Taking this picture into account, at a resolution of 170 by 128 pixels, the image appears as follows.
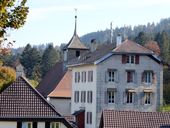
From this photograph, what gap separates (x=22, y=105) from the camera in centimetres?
3675

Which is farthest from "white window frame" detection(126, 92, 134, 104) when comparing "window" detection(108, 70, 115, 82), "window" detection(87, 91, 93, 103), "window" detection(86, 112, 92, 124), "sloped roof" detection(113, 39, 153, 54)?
"sloped roof" detection(113, 39, 153, 54)

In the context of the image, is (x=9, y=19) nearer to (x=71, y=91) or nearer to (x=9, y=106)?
(x=9, y=106)

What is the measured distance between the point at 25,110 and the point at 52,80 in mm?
43542

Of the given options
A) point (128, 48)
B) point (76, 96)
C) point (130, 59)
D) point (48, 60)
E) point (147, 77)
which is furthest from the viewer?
point (48, 60)

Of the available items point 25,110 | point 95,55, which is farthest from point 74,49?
point 25,110

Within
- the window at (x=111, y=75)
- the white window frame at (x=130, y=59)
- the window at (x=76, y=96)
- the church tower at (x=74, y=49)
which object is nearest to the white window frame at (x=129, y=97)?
the window at (x=111, y=75)

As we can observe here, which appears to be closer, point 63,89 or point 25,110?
point 25,110

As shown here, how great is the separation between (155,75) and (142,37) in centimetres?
9983

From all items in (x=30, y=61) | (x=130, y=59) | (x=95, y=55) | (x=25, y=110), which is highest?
(x=30, y=61)

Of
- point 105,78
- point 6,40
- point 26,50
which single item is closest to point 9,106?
point 6,40

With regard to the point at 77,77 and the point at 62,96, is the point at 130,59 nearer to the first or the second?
the point at 77,77

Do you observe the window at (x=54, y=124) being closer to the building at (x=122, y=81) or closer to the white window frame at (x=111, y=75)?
the building at (x=122, y=81)

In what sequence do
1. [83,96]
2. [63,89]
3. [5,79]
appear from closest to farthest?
[83,96] < [5,79] < [63,89]

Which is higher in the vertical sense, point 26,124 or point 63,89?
point 63,89
